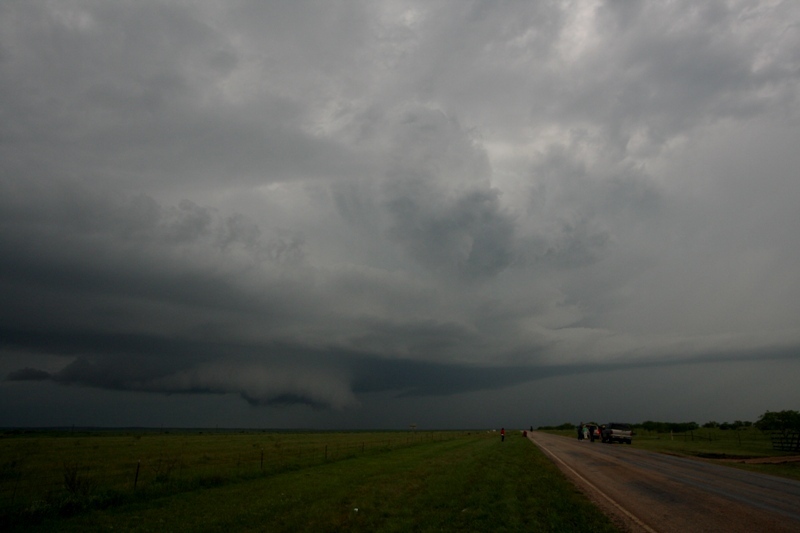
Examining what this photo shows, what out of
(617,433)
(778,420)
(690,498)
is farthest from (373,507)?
(778,420)

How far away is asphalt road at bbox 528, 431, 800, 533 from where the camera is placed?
13.6 m

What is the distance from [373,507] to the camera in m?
17.8

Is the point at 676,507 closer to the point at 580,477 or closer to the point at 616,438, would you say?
the point at 580,477

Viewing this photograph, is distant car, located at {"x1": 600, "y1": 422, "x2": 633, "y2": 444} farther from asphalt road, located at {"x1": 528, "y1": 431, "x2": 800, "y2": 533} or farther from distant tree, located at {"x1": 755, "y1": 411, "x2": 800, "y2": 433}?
asphalt road, located at {"x1": 528, "y1": 431, "x2": 800, "y2": 533}

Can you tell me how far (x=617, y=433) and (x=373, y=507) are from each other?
55085 millimetres

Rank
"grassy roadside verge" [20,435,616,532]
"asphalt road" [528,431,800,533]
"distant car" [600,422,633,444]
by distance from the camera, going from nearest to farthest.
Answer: "asphalt road" [528,431,800,533]
"grassy roadside verge" [20,435,616,532]
"distant car" [600,422,633,444]

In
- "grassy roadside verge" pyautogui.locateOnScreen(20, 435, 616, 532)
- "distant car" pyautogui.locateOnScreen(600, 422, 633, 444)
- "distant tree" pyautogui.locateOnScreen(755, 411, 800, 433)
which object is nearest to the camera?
"grassy roadside verge" pyautogui.locateOnScreen(20, 435, 616, 532)

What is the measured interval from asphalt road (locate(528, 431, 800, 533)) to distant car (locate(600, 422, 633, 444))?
3613 cm

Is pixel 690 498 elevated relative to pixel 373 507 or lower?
elevated

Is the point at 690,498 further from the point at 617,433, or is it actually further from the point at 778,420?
the point at 778,420

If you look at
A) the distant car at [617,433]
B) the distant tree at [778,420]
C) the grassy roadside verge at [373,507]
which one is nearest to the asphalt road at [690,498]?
the grassy roadside verge at [373,507]

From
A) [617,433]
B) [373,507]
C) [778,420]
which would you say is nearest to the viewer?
[373,507]

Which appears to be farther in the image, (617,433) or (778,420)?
(778,420)

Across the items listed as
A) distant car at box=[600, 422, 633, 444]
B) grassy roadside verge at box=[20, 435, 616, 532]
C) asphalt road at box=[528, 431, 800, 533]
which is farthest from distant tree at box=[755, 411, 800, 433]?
grassy roadside verge at box=[20, 435, 616, 532]
